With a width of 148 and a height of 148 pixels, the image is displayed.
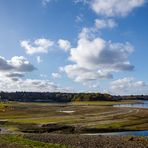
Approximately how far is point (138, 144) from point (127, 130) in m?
28.9

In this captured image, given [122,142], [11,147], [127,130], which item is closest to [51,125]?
[127,130]

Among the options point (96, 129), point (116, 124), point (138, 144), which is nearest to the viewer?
point (138, 144)

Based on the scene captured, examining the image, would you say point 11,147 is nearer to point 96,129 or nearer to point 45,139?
point 45,139

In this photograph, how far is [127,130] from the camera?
79.6 metres

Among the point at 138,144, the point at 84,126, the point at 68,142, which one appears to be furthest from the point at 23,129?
the point at 138,144

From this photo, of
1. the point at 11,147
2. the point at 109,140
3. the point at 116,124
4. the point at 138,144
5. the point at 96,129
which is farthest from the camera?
the point at 116,124

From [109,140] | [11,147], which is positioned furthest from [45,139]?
[11,147]

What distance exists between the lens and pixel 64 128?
3204 inches

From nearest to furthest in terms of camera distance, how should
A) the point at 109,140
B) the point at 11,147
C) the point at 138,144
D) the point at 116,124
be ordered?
1. the point at 11,147
2. the point at 138,144
3. the point at 109,140
4. the point at 116,124

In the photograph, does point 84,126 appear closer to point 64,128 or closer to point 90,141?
point 64,128

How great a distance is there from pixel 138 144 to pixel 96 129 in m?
28.9

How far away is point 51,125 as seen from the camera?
8731cm

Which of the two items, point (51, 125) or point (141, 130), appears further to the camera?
point (51, 125)

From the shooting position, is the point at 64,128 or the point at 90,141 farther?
the point at 64,128
